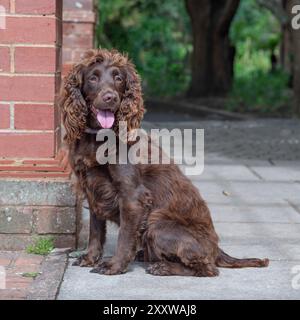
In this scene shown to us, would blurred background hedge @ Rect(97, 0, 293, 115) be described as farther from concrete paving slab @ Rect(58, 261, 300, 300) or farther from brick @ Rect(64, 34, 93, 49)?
concrete paving slab @ Rect(58, 261, 300, 300)

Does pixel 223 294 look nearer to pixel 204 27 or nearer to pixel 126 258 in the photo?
pixel 126 258

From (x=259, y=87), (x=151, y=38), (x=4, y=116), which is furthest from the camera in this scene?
(x=151, y=38)

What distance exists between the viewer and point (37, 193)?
5906 mm

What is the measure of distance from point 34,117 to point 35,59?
1.42ft

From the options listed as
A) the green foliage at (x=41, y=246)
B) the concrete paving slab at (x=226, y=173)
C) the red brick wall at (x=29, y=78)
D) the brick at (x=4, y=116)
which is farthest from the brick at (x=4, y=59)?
the concrete paving slab at (x=226, y=173)

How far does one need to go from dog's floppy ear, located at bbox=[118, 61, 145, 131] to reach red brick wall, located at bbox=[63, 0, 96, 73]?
21.6ft

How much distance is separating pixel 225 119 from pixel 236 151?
614cm

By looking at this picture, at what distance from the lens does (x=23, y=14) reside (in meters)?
5.83

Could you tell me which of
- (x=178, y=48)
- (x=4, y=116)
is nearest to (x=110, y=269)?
(x=4, y=116)

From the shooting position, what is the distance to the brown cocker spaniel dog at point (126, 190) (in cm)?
517

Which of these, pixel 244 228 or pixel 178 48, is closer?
pixel 244 228

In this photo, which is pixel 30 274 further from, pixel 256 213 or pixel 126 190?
pixel 256 213

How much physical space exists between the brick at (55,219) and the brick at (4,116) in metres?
0.69

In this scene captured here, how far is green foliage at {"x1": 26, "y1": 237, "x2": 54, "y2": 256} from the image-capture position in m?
5.80
